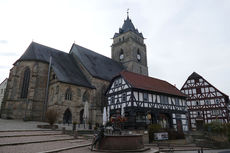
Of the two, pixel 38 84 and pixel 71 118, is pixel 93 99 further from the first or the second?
pixel 38 84

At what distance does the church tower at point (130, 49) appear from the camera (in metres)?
41.5

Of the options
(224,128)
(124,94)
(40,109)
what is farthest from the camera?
(40,109)

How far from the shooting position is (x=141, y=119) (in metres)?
19.3

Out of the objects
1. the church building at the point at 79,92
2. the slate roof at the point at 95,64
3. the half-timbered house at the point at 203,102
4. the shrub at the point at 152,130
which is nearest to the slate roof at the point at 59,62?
the church building at the point at 79,92

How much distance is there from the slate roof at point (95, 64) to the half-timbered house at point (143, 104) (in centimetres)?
727

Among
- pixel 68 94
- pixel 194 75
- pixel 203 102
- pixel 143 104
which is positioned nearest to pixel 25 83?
pixel 68 94

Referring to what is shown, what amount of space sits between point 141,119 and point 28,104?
584 inches

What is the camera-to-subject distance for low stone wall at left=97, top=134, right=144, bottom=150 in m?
8.90

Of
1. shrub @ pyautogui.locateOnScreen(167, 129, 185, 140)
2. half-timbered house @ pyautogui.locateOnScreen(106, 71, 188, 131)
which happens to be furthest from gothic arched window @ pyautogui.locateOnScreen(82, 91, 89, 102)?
shrub @ pyautogui.locateOnScreen(167, 129, 185, 140)

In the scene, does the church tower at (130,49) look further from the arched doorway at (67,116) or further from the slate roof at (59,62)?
the arched doorway at (67,116)

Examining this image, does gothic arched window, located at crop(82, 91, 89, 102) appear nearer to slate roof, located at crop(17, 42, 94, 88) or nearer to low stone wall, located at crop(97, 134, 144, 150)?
slate roof, located at crop(17, 42, 94, 88)

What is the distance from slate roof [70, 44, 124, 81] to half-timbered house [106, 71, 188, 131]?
727 centimetres

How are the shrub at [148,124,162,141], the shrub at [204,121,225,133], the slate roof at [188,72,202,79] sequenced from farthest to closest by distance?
1. the slate roof at [188,72,202,79]
2. the shrub at [204,121,225,133]
3. the shrub at [148,124,162,141]

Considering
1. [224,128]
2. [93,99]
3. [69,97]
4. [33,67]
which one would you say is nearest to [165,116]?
[224,128]
